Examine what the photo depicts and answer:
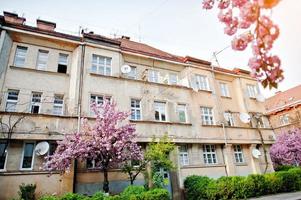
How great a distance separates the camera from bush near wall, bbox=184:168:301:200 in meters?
14.2

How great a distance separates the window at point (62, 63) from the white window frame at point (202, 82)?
39.3ft

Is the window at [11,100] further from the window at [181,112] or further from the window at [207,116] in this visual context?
Answer: the window at [207,116]

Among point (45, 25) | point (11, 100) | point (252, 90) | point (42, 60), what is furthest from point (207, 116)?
point (45, 25)

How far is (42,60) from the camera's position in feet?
51.2

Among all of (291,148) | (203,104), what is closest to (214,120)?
(203,104)

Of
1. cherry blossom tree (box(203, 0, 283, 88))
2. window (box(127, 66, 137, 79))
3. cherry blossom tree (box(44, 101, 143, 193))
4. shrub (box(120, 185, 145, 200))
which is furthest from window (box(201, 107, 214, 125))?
cherry blossom tree (box(203, 0, 283, 88))

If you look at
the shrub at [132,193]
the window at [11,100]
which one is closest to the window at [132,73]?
the window at [11,100]

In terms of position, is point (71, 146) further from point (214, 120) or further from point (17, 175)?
point (214, 120)

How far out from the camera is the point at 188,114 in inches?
734

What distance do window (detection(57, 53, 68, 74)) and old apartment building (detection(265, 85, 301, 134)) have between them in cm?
2950

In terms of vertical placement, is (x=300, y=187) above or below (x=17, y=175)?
below

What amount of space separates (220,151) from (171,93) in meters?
6.98

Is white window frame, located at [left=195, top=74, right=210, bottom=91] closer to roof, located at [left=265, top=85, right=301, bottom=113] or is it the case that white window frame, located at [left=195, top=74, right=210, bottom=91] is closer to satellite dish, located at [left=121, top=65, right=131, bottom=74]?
satellite dish, located at [left=121, top=65, right=131, bottom=74]

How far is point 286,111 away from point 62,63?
111ft
